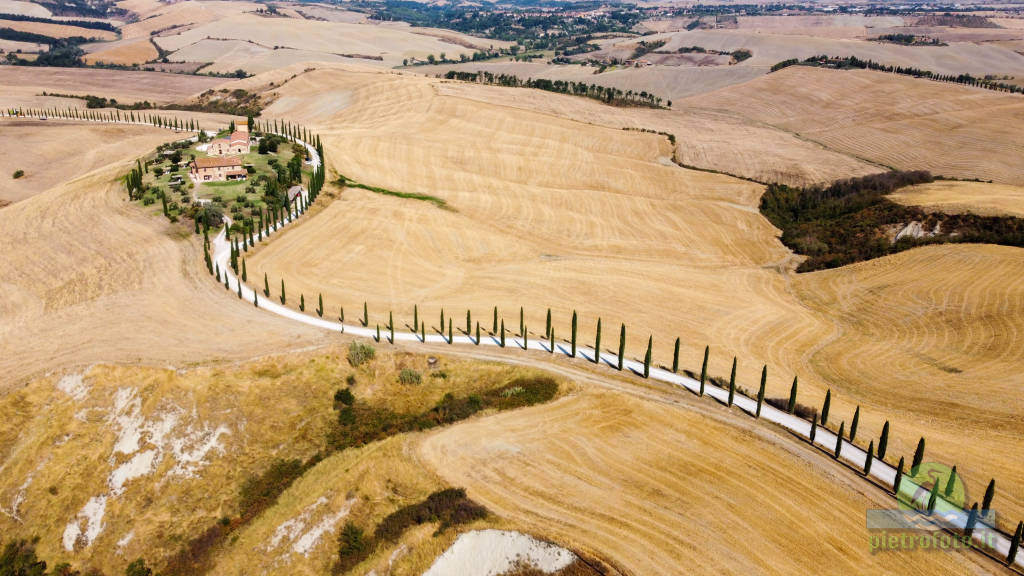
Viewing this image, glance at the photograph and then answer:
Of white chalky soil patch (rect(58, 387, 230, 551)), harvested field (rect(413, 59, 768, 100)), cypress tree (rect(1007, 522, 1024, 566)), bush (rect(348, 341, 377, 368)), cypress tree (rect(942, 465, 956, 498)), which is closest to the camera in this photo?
cypress tree (rect(1007, 522, 1024, 566))

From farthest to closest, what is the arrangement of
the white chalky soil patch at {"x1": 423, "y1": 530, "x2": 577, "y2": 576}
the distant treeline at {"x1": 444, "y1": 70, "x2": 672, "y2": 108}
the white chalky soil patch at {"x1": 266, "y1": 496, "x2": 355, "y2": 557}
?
the distant treeline at {"x1": 444, "y1": 70, "x2": 672, "y2": 108} → the white chalky soil patch at {"x1": 266, "y1": 496, "x2": 355, "y2": 557} → the white chalky soil patch at {"x1": 423, "y1": 530, "x2": 577, "y2": 576}

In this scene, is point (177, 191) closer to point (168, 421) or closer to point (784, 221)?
point (168, 421)

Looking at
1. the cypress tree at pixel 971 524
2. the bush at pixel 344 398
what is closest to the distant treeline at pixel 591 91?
the bush at pixel 344 398

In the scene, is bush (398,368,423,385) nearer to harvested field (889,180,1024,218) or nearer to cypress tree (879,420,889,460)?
cypress tree (879,420,889,460)

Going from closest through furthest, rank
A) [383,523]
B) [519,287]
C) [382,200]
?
[383,523], [519,287], [382,200]

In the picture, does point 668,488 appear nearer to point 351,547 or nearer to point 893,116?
point 351,547

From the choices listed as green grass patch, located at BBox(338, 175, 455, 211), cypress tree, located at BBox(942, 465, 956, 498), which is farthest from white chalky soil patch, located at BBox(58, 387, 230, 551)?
green grass patch, located at BBox(338, 175, 455, 211)

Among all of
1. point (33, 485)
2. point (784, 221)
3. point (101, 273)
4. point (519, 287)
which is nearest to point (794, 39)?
point (784, 221)
